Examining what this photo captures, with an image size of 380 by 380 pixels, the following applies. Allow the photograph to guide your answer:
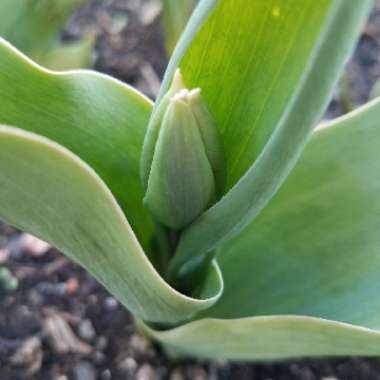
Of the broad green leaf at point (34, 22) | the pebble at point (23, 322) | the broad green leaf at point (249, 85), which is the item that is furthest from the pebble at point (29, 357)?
the broad green leaf at point (34, 22)

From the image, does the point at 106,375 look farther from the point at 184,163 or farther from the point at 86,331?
the point at 184,163

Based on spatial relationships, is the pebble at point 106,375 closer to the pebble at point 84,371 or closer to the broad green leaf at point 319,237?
the pebble at point 84,371

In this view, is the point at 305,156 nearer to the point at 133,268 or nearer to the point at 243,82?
the point at 243,82

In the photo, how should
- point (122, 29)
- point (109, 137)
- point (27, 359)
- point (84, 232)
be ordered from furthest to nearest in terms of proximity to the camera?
point (122, 29)
point (27, 359)
point (109, 137)
point (84, 232)

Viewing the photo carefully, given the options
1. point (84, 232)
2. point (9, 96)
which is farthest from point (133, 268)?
point (9, 96)

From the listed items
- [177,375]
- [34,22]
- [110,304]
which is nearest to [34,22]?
[34,22]

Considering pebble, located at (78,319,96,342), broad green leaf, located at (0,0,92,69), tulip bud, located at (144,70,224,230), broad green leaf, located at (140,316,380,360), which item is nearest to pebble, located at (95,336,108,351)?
pebble, located at (78,319,96,342)
